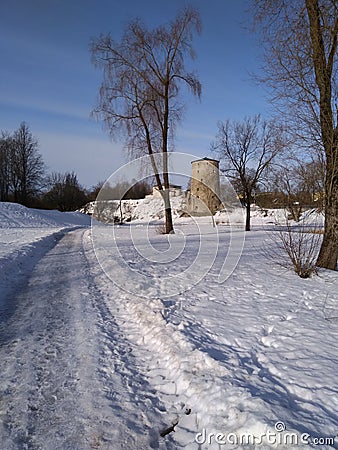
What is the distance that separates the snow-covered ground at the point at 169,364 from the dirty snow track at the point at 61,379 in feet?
0.04

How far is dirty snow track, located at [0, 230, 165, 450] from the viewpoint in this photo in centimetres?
211

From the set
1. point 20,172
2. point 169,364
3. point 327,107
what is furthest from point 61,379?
point 20,172

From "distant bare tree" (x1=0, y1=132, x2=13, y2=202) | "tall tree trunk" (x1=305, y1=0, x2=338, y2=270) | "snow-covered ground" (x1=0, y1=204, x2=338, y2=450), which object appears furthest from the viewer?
"distant bare tree" (x1=0, y1=132, x2=13, y2=202)

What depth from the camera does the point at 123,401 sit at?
98.9 inches

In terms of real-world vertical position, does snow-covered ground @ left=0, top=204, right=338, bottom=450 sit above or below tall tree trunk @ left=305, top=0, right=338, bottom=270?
below

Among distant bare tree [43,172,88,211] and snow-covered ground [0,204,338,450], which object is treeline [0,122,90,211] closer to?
distant bare tree [43,172,88,211]

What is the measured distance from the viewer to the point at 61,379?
2.78 m

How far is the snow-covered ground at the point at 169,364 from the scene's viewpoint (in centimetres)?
211

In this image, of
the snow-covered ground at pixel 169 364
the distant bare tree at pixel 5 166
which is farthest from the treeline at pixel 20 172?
the snow-covered ground at pixel 169 364

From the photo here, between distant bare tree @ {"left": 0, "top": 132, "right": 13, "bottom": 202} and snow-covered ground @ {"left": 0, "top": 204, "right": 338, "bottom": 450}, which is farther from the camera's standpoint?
distant bare tree @ {"left": 0, "top": 132, "right": 13, "bottom": 202}

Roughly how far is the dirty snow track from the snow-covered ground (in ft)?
0.04

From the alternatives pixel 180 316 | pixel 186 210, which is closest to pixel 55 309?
pixel 180 316

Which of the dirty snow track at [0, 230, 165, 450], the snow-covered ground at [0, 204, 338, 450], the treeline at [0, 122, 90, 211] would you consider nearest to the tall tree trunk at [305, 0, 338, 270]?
the snow-covered ground at [0, 204, 338, 450]

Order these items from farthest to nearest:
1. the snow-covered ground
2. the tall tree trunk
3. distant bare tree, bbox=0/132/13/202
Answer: distant bare tree, bbox=0/132/13/202 < the tall tree trunk < the snow-covered ground
